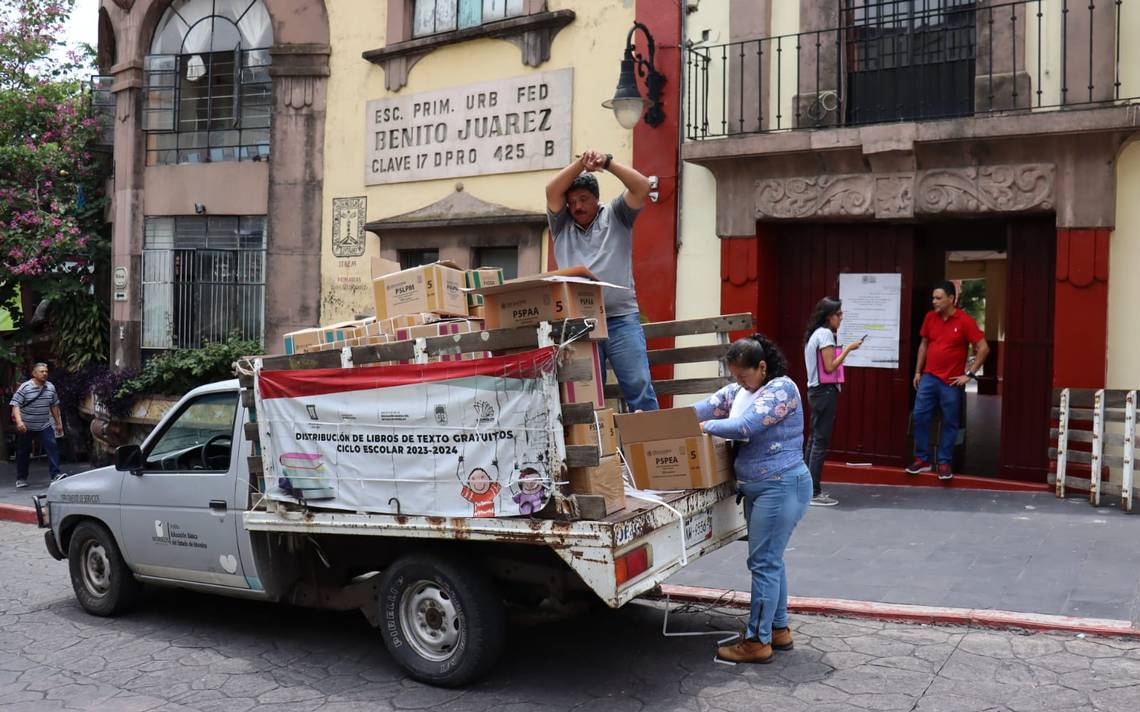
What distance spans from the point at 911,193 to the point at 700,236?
7.78ft

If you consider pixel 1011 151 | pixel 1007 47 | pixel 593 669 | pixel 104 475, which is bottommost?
pixel 593 669

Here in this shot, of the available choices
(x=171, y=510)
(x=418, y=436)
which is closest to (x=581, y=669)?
(x=418, y=436)

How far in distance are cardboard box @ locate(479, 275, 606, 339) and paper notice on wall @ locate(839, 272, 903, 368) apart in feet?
20.6

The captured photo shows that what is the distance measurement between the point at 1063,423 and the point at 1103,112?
2.77 m

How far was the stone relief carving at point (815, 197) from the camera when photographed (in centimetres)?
1021

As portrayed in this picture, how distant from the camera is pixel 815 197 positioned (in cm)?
1047

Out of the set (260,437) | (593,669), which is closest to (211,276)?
(260,437)

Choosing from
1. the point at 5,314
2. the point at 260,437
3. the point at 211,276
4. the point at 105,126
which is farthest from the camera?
the point at 5,314

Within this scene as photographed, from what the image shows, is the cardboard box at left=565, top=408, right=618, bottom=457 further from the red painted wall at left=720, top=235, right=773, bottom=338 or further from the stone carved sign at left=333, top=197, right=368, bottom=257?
the stone carved sign at left=333, top=197, right=368, bottom=257

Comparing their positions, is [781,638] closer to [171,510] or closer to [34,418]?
[171,510]

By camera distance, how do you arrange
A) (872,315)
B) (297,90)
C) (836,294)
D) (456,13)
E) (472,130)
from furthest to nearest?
(297,90) → (456,13) → (472,130) → (836,294) → (872,315)

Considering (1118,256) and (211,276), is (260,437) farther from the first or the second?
(211,276)

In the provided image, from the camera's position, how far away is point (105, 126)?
1680 cm

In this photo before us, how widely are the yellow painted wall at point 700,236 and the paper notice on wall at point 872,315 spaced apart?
1.41 metres
